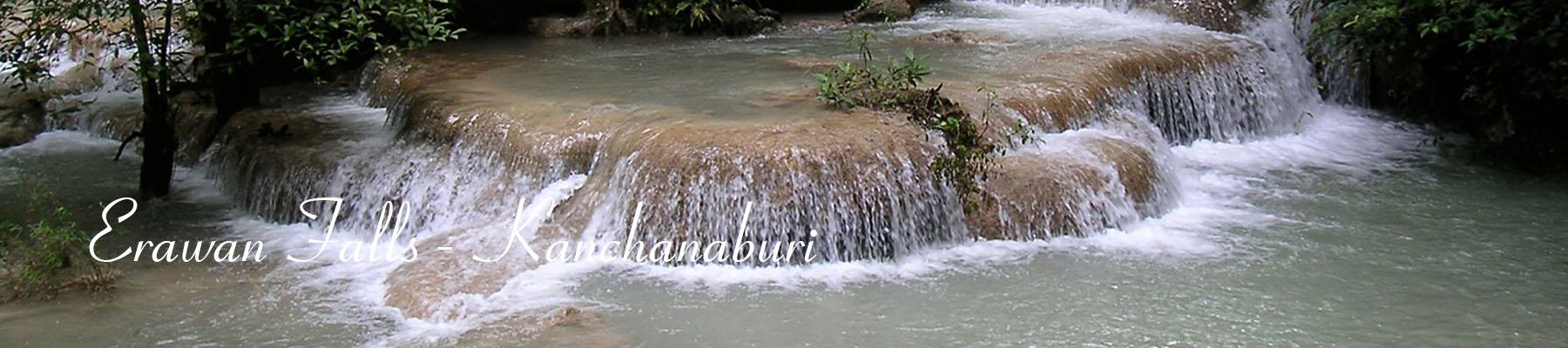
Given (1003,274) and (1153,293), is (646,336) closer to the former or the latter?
(1003,274)

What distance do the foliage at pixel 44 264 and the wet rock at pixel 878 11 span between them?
7.38 m

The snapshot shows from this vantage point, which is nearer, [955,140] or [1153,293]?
[1153,293]

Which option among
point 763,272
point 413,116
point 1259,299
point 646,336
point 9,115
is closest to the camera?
point 646,336

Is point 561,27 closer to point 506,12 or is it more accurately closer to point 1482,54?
point 506,12

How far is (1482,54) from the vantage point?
9.71m

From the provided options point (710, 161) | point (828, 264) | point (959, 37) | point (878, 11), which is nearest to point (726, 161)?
point (710, 161)

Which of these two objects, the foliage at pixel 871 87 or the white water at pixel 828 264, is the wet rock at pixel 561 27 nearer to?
the white water at pixel 828 264

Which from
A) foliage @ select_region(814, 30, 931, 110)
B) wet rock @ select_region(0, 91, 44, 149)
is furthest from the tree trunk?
foliage @ select_region(814, 30, 931, 110)

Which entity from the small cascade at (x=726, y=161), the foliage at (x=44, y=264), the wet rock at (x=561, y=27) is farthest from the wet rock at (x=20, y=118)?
the wet rock at (x=561, y=27)

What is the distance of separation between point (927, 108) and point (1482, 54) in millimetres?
4539

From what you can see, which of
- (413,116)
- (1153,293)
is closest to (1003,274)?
(1153,293)

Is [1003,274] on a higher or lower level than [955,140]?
lower

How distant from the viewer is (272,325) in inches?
235

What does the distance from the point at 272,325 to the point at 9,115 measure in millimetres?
5695
